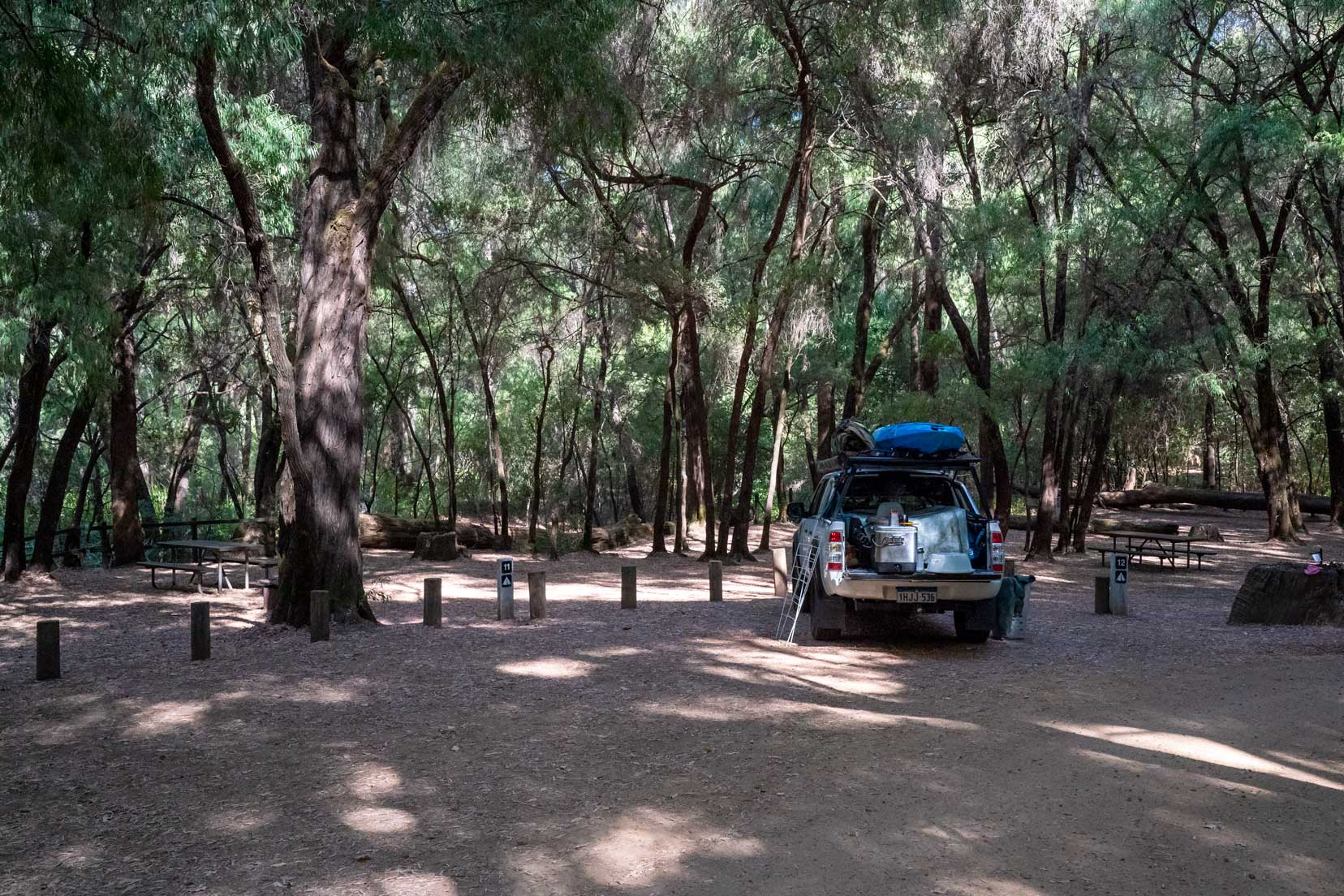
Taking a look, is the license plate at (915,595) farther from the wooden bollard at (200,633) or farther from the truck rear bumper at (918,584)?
the wooden bollard at (200,633)

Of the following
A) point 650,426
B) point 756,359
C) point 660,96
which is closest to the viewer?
point 660,96

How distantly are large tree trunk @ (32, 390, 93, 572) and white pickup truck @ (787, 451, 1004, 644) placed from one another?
39.2ft

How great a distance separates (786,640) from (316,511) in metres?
5.05

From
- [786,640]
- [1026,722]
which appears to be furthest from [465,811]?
[786,640]

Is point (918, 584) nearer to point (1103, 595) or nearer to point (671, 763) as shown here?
point (671, 763)

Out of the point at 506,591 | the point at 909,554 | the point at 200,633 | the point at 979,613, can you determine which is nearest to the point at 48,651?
the point at 200,633

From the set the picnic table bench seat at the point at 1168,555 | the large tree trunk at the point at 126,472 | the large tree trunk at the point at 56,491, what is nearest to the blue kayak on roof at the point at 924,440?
the picnic table bench seat at the point at 1168,555

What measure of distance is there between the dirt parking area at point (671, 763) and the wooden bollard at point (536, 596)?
85 cm

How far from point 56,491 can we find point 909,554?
1342 cm

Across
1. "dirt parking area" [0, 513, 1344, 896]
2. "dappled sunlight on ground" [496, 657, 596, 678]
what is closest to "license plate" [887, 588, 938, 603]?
"dirt parking area" [0, 513, 1344, 896]

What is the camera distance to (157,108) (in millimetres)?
10008

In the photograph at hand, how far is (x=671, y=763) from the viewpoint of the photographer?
6352 mm

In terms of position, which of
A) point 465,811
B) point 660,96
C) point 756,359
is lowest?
point 465,811

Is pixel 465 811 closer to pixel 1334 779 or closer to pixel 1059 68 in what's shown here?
pixel 1334 779
